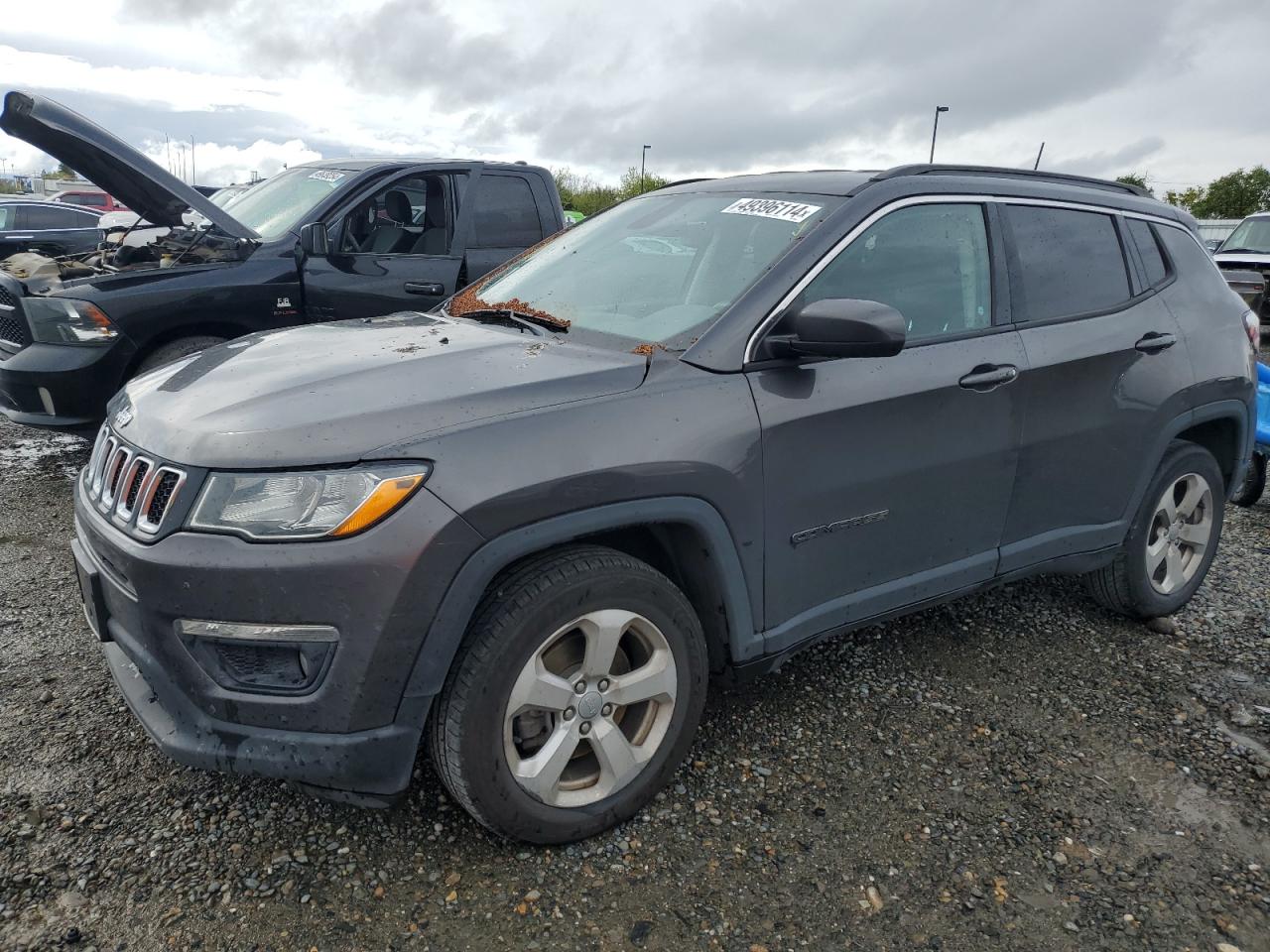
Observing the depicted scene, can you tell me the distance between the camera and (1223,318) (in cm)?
368

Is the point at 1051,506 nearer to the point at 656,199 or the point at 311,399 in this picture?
the point at 656,199

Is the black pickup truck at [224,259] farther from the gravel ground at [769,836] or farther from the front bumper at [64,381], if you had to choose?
the gravel ground at [769,836]

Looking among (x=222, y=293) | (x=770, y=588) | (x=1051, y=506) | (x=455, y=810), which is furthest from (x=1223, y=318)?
(x=222, y=293)

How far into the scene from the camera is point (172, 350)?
511 cm

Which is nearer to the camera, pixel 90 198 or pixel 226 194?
pixel 226 194

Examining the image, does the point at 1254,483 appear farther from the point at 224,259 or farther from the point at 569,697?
the point at 224,259

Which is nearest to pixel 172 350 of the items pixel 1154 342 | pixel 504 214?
pixel 504 214

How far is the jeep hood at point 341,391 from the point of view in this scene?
2.01 m

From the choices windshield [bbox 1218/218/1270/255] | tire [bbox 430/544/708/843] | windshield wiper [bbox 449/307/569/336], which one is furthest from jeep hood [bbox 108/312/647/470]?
windshield [bbox 1218/218/1270/255]

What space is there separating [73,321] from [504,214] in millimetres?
2756

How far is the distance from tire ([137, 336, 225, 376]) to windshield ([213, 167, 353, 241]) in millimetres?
840

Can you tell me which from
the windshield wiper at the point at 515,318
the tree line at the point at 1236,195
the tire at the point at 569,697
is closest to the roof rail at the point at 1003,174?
the windshield wiper at the point at 515,318

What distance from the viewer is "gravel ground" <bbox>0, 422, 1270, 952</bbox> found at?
2.11 m

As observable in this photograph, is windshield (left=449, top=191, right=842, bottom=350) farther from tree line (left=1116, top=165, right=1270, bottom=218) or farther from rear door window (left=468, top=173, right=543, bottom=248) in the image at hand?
tree line (left=1116, top=165, right=1270, bottom=218)
